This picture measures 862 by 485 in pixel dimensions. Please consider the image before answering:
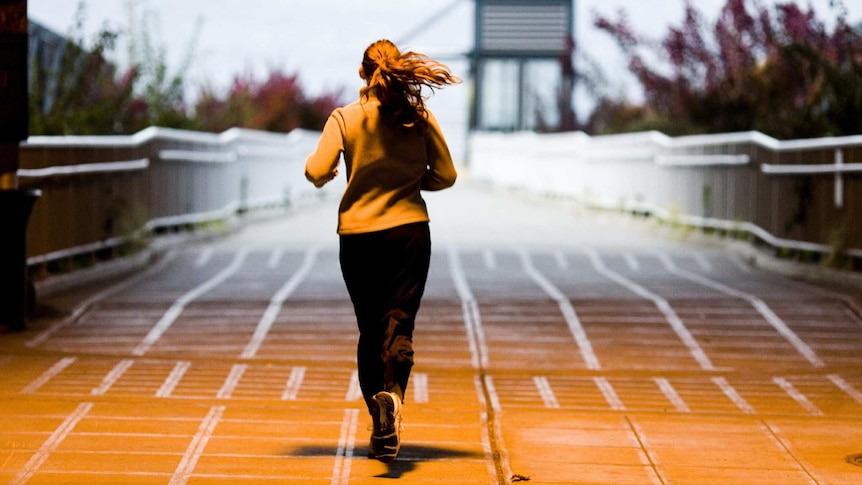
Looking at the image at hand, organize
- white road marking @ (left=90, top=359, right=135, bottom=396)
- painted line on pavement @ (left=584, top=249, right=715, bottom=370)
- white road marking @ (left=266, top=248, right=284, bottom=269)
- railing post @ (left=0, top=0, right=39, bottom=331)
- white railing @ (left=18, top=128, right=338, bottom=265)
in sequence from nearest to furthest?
white road marking @ (left=90, top=359, right=135, bottom=396), painted line on pavement @ (left=584, top=249, right=715, bottom=370), railing post @ (left=0, top=0, right=39, bottom=331), white railing @ (left=18, top=128, right=338, bottom=265), white road marking @ (left=266, top=248, right=284, bottom=269)

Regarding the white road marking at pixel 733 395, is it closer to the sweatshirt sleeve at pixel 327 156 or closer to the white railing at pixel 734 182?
the sweatshirt sleeve at pixel 327 156

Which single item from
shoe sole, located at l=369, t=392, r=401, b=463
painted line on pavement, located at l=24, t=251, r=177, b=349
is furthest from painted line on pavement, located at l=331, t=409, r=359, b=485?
painted line on pavement, located at l=24, t=251, r=177, b=349

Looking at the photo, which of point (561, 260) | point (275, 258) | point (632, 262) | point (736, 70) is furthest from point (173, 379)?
point (736, 70)

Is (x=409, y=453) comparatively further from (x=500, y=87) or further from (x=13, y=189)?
(x=500, y=87)

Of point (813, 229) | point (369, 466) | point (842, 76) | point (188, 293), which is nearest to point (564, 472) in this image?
point (369, 466)

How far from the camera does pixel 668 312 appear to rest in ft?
39.0

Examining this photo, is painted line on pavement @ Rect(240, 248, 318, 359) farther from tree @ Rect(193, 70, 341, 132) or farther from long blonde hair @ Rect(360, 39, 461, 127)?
tree @ Rect(193, 70, 341, 132)

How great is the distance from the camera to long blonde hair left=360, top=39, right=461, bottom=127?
6.51 m

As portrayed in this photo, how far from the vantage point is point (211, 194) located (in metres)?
21.4

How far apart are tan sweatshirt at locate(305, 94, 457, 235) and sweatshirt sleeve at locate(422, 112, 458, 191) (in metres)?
0.07

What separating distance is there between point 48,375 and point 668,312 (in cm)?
474

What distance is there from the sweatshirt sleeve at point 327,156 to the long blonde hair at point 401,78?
0.20 meters

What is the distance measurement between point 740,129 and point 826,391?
1458cm

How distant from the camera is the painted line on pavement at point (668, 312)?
1019 centimetres
